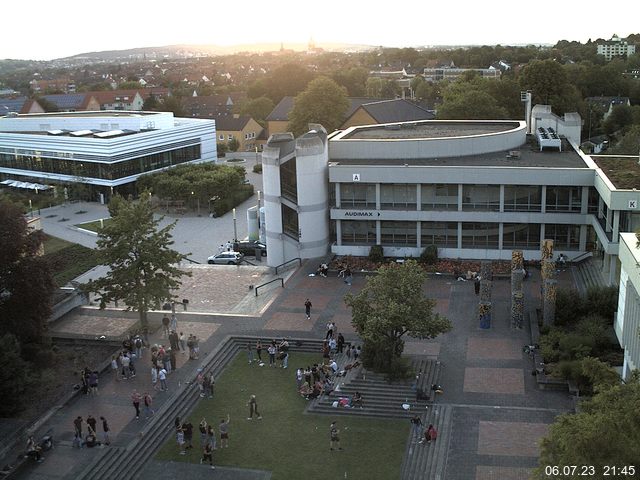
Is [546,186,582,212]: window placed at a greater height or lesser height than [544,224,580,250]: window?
greater

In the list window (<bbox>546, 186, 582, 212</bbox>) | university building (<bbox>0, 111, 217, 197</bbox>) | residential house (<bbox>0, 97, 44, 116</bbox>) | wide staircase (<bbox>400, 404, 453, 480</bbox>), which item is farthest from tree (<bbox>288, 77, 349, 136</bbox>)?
residential house (<bbox>0, 97, 44, 116</bbox>)

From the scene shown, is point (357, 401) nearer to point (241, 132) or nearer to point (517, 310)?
point (517, 310)

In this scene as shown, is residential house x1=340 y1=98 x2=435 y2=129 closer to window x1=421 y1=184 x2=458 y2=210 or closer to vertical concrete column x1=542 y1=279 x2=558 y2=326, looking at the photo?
window x1=421 y1=184 x2=458 y2=210

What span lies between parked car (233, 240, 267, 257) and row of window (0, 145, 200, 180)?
2655 cm

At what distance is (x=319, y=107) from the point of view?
287 feet

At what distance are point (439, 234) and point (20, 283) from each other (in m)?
26.6

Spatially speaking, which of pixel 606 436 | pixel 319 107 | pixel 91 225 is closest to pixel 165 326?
pixel 606 436

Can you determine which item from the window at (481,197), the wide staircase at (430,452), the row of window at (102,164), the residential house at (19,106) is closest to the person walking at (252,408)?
the wide staircase at (430,452)

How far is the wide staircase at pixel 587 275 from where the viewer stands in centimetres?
4084

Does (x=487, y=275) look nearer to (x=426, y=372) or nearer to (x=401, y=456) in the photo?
(x=426, y=372)

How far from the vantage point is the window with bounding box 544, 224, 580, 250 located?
4584cm

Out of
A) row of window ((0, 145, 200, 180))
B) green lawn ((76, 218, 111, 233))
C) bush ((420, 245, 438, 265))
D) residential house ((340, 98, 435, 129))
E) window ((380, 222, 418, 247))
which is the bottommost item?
green lawn ((76, 218, 111, 233))

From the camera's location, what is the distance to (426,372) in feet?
104

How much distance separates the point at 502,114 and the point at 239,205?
3058 cm
